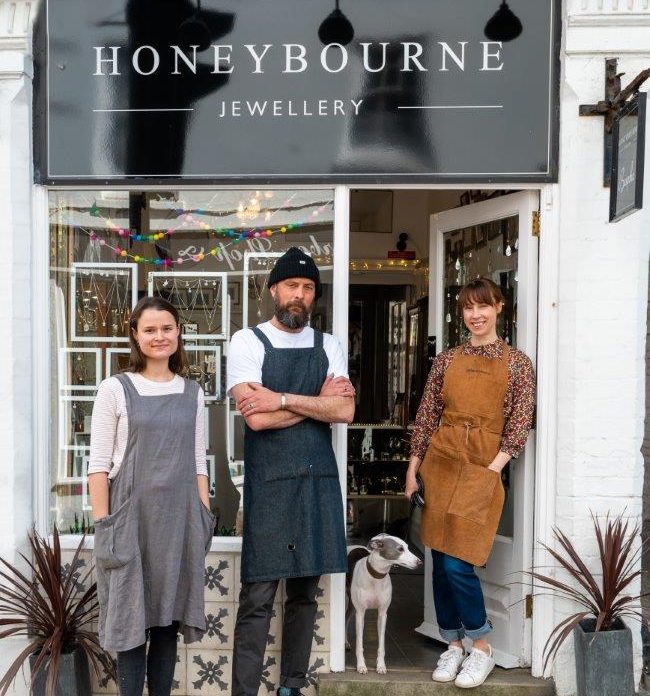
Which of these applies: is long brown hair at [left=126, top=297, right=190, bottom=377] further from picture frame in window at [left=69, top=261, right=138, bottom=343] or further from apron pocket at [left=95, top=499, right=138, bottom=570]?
picture frame in window at [left=69, top=261, right=138, bottom=343]

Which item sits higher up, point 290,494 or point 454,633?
point 290,494

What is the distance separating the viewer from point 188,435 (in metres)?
3.44

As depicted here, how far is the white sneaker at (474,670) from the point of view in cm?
404

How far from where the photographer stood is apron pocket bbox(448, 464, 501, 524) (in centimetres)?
398

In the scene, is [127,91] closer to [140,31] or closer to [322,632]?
[140,31]

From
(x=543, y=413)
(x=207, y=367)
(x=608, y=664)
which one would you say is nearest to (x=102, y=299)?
(x=207, y=367)

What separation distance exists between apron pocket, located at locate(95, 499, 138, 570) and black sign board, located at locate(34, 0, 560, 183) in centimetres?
178

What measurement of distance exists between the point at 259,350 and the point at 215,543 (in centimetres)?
113

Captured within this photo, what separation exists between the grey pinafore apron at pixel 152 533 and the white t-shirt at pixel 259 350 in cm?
40

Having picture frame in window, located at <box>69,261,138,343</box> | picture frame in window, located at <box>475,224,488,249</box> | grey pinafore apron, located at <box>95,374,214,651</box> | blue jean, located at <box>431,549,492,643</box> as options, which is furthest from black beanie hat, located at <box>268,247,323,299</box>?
blue jean, located at <box>431,549,492,643</box>

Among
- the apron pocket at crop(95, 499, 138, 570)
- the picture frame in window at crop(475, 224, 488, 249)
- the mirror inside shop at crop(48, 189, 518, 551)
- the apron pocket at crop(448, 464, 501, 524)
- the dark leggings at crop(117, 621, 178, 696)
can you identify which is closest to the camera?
the apron pocket at crop(95, 499, 138, 570)

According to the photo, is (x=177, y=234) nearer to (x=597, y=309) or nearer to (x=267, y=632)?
(x=267, y=632)

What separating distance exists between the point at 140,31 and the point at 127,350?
1644 millimetres

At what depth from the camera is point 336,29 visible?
4.15 metres
